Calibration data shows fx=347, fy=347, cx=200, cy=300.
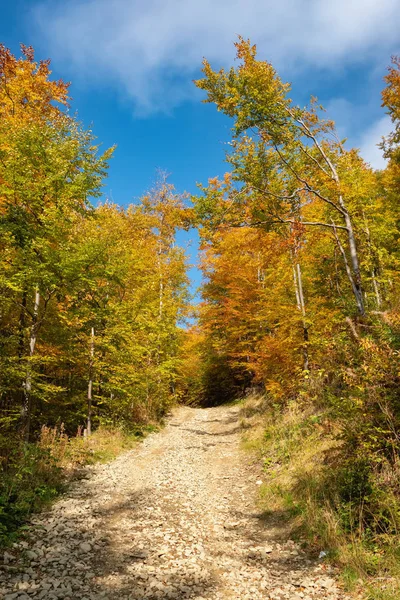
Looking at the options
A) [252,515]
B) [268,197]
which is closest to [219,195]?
[268,197]

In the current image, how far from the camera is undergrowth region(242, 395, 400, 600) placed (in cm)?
475

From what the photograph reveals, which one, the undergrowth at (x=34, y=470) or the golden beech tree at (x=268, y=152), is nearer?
the undergrowth at (x=34, y=470)

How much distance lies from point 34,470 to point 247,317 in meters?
14.0

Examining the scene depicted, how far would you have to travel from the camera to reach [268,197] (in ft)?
38.1

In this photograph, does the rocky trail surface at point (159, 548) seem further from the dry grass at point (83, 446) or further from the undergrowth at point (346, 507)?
the dry grass at point (83, 446)

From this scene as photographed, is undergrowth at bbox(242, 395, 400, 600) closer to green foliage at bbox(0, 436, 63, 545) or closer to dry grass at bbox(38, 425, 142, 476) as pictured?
green foliage at bbox(0, 436, 63, 545)

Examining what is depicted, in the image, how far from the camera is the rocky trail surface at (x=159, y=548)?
4.81 meters

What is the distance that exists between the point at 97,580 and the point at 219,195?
10520 millimetres

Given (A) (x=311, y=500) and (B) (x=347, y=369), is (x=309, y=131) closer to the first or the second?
(B) (x=347, y=369)

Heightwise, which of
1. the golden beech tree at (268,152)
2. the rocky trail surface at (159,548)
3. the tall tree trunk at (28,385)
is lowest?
the rocky trail surface at (159,548)

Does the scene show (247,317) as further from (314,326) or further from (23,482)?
(23,482)

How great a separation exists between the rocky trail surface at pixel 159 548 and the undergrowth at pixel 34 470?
1.09 ft

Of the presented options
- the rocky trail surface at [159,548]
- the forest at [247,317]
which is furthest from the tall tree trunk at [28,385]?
the rocky trail surface at [159,548]

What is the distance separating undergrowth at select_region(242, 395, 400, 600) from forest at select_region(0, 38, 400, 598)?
0.04m
